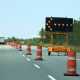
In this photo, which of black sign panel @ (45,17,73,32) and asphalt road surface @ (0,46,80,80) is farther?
black sign panel @ (45,17,73,32)

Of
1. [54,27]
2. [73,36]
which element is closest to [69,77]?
[54,27]

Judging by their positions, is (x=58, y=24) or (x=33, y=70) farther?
(x=58, y=24)

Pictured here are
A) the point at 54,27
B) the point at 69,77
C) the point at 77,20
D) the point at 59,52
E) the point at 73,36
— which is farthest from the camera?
the point at 77,20

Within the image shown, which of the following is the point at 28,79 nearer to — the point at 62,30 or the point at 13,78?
the point at 13,78

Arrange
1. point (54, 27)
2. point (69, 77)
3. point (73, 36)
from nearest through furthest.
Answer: point (69, 77)
point (54, 27)
point (73, 36)

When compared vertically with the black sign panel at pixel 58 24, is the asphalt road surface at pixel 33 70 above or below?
below

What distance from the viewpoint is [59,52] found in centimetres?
4550

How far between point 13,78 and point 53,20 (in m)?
46.9

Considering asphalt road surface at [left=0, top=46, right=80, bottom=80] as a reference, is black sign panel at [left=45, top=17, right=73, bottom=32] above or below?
above

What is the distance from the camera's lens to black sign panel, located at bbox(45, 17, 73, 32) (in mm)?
Answer: 63250

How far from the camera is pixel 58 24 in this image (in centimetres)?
6319

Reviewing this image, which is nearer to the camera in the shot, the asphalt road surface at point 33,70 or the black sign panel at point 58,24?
the asphalt road surface at point 33,70

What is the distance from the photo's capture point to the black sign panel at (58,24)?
208ft

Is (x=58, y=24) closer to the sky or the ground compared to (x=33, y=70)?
closer to the sky
